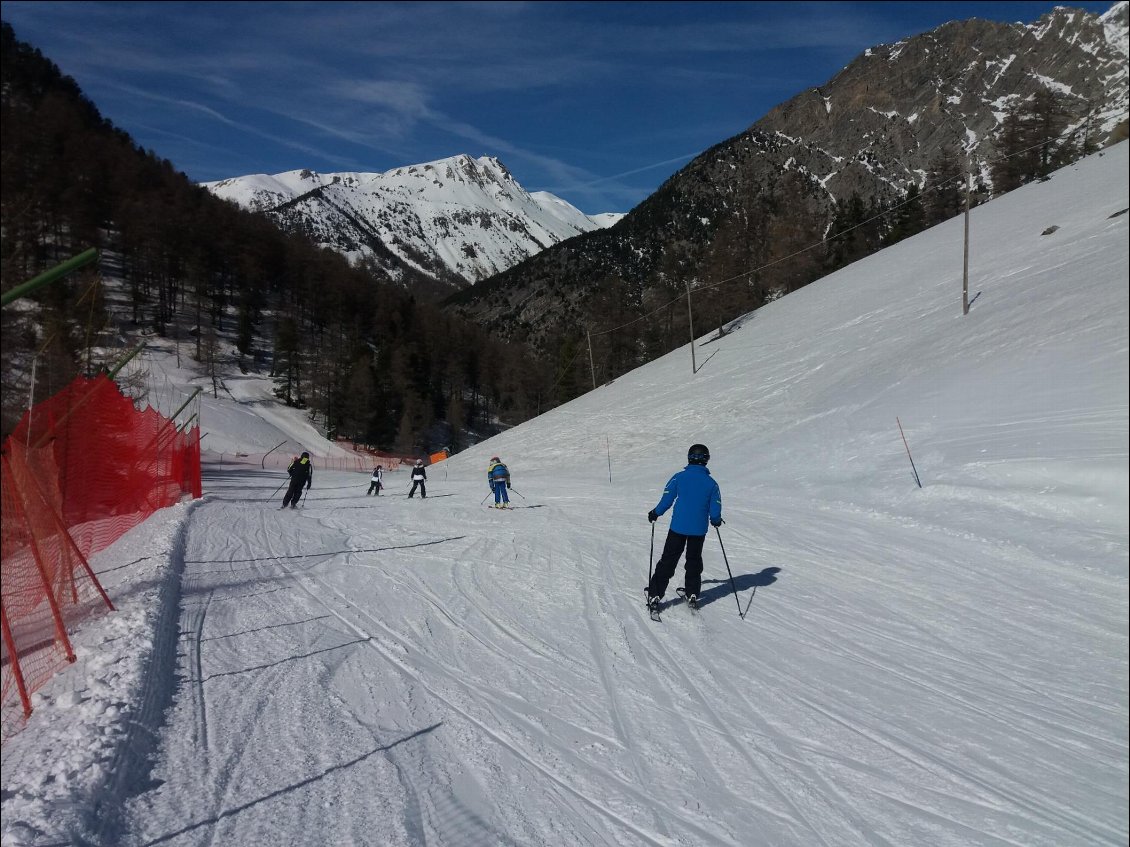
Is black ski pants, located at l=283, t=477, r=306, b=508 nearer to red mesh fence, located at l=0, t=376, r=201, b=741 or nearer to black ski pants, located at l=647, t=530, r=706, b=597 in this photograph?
red mesh fence, located at l=0, t=376, r=201, b=741

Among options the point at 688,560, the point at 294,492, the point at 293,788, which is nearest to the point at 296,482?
the point at 294,492

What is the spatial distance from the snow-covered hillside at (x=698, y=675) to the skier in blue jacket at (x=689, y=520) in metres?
0.38

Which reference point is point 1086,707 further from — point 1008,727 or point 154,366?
point 154,366

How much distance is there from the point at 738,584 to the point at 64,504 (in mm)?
9611

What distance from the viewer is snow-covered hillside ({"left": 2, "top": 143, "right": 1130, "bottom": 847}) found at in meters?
2.98

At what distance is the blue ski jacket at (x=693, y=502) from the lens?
294 inches

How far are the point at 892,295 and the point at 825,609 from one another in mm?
29983

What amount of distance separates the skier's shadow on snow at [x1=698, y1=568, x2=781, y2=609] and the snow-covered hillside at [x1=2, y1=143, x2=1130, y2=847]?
0.09 meters

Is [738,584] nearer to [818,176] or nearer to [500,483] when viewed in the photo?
[500,483]

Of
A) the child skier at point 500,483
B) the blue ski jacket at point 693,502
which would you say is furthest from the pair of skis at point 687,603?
the child skier at point 500,483

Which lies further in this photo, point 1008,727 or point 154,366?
point 154,366

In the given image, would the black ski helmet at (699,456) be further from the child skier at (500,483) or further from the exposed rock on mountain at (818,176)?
the child skier at (500,483)

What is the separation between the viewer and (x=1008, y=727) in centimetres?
457

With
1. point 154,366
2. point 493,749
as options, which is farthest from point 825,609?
point 154,366
